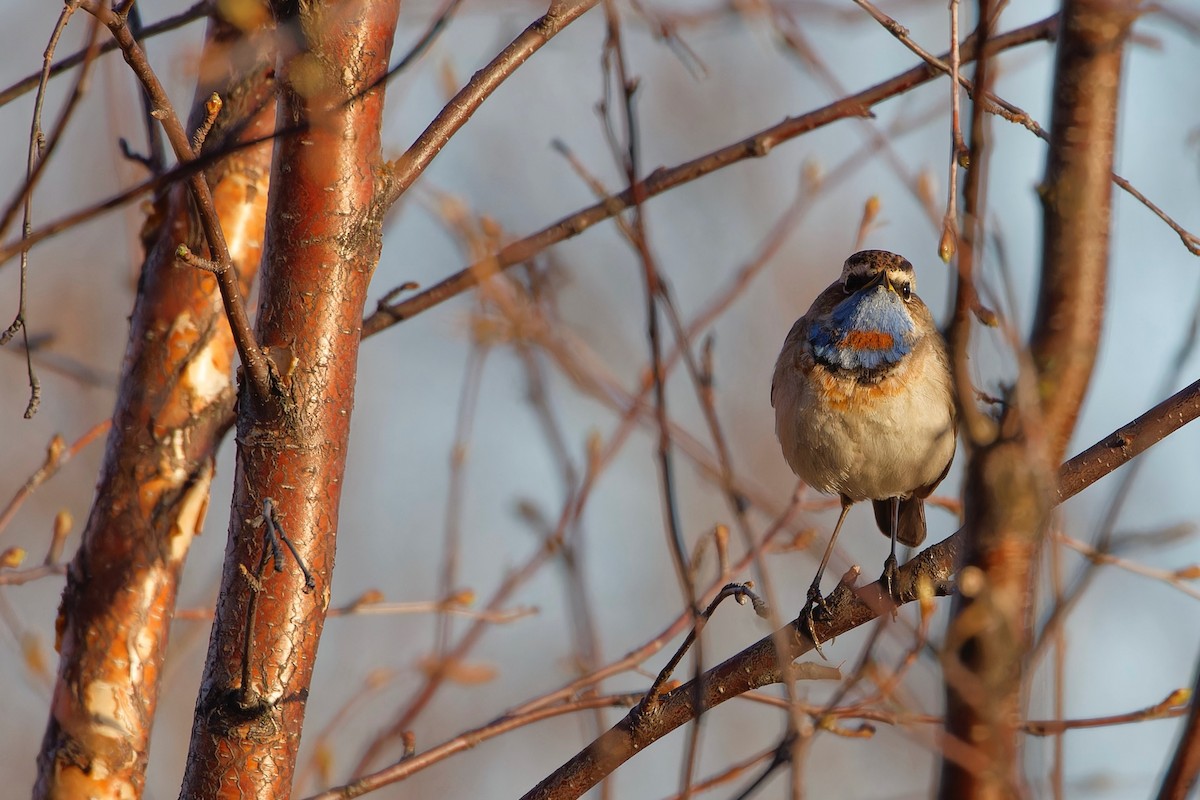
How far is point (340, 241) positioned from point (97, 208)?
1130 mm

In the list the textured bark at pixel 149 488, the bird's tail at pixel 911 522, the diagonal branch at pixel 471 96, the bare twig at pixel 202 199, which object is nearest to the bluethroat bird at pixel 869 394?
the bird's tail at pixel 911 522

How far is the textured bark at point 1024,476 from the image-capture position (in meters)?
1.43

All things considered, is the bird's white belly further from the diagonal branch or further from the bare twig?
the bare twig

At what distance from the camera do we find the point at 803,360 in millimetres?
4680

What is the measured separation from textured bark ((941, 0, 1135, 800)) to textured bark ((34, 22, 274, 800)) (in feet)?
7.58

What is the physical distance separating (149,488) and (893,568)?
8.07 ft

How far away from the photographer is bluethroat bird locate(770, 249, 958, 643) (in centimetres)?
444

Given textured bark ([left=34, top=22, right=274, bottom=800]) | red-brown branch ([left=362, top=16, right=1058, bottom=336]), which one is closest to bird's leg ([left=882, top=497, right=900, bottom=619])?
red-brown branch ([left=362, top=16, right=1058, bottom=336])

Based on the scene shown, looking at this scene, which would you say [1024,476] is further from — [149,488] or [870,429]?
[870,429]

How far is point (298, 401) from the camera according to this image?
2771 mm

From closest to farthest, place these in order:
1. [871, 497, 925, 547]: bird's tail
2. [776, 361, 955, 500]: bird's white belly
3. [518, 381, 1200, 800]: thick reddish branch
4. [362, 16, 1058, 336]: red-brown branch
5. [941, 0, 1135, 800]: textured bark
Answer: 1. [941, 0, 1135, 800]: textured bark
2. [518, 381, 1200, 800]: thick reddish branch
3. [362, 16, 1058, 336]: red-brown branch
4. [776, 361, 955, 500]: bird's white belly
5. [871, 497, 925, 547]: bird's tail

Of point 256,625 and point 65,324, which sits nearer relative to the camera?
point 256,625

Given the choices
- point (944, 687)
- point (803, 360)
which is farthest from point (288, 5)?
point (803, 360)

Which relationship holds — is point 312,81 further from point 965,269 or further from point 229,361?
point 965,269
